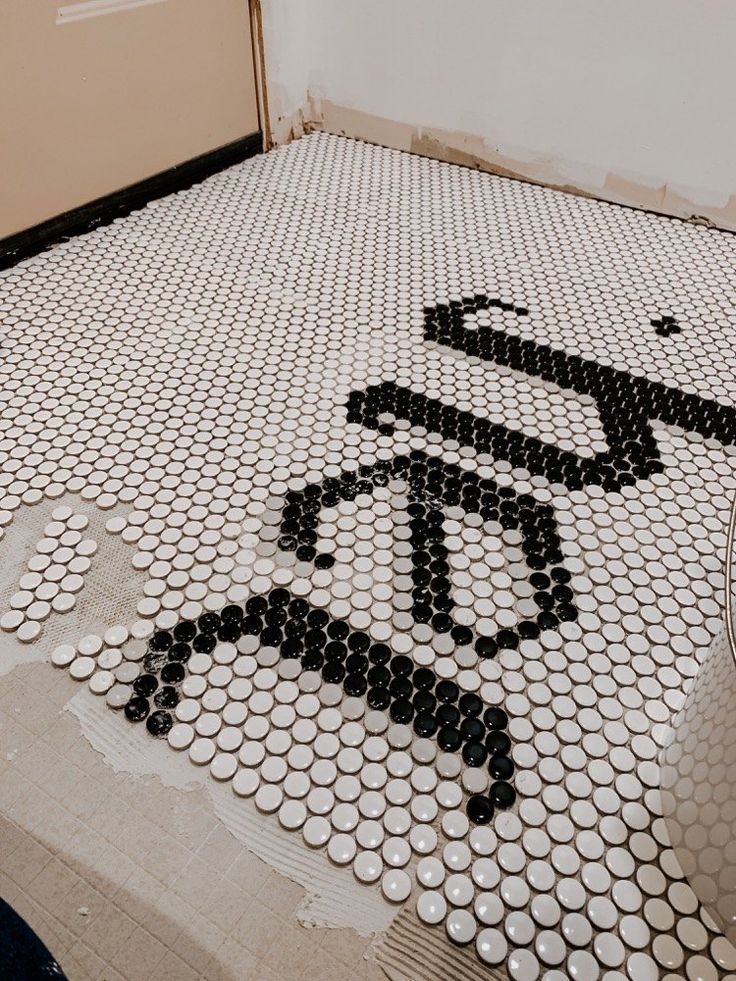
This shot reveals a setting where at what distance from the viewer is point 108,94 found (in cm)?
162

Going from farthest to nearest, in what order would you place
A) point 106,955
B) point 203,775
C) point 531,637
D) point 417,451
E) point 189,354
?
point 189,354, point 417,451, point 531,637, point 203,775, point 106,955

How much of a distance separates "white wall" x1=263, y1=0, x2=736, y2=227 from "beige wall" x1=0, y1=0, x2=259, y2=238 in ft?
0.66

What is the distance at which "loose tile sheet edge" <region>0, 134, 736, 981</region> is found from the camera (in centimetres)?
75

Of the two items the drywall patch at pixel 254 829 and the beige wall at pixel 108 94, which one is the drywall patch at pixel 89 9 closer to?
the beige wall at pixel 108 94

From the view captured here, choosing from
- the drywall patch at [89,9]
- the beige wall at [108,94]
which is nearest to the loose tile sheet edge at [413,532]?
the beige wall at [108,94]

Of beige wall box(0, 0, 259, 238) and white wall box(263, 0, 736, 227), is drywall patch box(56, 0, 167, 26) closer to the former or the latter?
beige wall box(0, 0, 259, 238)

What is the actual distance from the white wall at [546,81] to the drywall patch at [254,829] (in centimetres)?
185

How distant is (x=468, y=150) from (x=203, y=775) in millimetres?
1943

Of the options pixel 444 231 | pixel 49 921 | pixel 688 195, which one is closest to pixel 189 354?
pixel 444 231

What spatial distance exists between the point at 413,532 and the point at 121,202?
1.28 meters

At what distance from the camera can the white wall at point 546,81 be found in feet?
5.50

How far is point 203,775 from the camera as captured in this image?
31.2 inches

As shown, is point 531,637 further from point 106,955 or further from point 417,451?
point 106,955

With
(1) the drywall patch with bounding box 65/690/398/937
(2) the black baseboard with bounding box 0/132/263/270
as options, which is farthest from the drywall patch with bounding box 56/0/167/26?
(1) the drywall patch with bounding box 65/690/398/937
